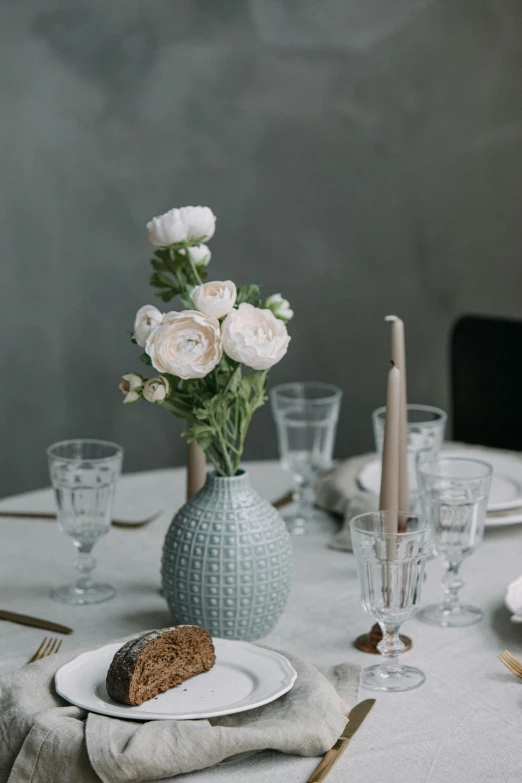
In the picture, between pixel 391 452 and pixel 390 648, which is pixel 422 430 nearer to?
pixel 391 452

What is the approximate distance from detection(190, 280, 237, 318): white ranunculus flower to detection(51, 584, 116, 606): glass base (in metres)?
0.47

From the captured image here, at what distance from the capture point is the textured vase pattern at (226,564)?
4.04 ft

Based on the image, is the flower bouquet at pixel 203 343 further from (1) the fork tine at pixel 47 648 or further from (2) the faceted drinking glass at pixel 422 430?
(2) the faceted drinking glass at pixel 422 430

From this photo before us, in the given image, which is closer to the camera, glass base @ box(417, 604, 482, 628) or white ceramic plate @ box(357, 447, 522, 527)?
glass base @ box(417, 604, 482, 628)

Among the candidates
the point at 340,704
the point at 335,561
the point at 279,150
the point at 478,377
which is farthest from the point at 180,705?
the point at 279,150

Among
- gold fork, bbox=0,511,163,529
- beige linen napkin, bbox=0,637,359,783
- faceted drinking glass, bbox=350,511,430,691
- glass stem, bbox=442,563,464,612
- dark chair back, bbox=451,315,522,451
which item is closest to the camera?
beige linen napkin, bbox=0,637,359,783

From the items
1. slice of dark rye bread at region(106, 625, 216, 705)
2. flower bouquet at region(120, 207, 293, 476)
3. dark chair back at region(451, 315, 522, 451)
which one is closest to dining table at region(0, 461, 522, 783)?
slice of dark rye bread at region(106, 625, 216, 705)

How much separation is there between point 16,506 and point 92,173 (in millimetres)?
1804

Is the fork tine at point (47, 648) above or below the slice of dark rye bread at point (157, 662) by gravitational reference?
below

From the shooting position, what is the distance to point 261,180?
3.62 m

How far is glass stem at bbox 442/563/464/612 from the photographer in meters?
1.33

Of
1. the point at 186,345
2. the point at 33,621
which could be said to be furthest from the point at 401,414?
the point at 33,621

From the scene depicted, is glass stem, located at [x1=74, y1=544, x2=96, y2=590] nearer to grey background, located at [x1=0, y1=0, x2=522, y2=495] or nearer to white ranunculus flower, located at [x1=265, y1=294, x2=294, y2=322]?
white ranunculus flower, located at [x1=265, y1=294, x2=294, y2=322]

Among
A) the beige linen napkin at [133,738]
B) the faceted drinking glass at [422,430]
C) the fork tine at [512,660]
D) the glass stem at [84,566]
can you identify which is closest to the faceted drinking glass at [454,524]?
the fork tine at [512,660]
